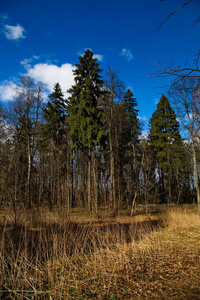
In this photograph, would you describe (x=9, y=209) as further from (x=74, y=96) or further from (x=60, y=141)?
(x=60, y=141)

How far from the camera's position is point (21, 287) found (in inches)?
109

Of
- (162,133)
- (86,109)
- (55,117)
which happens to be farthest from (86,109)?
(162,133)

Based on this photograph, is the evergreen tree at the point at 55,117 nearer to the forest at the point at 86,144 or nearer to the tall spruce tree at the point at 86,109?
the forest at the point at 86,144

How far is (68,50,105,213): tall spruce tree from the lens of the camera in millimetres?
12523

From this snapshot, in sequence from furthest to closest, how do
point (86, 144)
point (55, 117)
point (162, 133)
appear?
point (162, 133) < point (55, 117) < point (86, 144)

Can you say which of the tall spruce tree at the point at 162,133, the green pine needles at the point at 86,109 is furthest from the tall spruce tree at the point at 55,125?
the tall spruce tree at the point at 162,133

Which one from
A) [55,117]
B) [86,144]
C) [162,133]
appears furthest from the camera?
[162,133]

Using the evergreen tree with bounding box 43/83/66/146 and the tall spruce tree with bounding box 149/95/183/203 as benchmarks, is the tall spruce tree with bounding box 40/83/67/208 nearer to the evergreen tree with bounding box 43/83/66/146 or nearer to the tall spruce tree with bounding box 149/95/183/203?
the evergreen tree with bounding box 43/83/66/146

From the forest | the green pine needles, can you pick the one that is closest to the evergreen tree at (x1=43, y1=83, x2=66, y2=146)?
the forest

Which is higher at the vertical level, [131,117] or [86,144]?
[131,117]

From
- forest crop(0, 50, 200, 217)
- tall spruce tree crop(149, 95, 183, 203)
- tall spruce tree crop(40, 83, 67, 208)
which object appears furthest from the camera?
tall spruce tree crop(149, 95, 183, 203)

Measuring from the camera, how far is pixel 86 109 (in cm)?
1274

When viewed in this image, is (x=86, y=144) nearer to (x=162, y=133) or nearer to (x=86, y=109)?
(x=86, y=109)

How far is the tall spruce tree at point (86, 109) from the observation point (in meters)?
12.5
